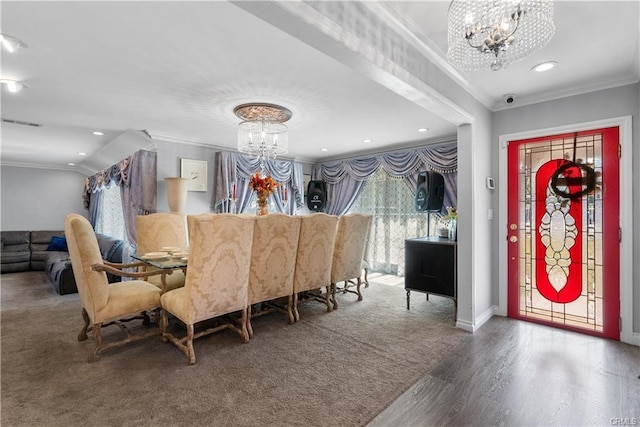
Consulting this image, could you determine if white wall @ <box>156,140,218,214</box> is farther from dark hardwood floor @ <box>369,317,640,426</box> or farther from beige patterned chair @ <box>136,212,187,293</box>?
dark hardwood floor @ <box>369,317,640,426</box>

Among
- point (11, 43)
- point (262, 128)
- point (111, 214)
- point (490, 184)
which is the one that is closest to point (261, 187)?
point (262, 128)

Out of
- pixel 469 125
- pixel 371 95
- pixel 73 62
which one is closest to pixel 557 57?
pixel 469 125

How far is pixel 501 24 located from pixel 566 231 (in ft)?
7.88

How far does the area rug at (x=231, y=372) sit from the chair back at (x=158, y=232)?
887 millimetres

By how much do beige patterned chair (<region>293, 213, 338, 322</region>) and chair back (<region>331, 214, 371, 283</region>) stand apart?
0.72ft

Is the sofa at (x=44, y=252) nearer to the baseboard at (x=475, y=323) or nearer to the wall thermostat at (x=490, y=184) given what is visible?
the baseboard at (x=475, y=323)

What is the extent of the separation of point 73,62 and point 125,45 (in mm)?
566

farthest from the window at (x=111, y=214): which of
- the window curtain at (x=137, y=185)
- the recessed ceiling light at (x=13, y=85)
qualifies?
the recessed ceiling light at (x=13, y=85)

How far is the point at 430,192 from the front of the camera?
4.07 m

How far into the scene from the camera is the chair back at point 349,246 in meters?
3.62

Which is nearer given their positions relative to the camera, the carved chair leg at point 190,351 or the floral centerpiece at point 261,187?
the carved chair leg at point 190,351

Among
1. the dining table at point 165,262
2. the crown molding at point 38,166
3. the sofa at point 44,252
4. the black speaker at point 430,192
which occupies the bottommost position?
the sofa at point 44,252

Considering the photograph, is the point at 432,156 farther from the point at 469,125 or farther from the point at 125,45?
the point at 125,45

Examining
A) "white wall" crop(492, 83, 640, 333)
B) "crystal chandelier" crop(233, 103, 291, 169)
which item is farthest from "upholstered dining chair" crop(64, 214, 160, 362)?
"white wall" crop(492, 83, 640, 333)
